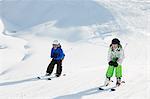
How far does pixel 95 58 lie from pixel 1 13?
14.2 m

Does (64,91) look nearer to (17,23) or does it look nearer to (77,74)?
(77,74)

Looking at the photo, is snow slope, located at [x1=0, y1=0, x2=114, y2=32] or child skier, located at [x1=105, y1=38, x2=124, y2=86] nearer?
child skier, located at [x1=105, y1=38, x2=124, y2=86]

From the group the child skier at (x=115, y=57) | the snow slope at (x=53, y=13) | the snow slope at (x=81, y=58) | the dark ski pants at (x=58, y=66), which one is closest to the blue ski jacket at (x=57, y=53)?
the dark ski pants at (x=58, y=66)

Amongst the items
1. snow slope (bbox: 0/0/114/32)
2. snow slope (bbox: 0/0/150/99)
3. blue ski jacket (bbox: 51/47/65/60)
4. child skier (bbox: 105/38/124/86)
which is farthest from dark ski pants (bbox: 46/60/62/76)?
snow slope (bbox: 0/0/114/32)

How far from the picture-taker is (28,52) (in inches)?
785

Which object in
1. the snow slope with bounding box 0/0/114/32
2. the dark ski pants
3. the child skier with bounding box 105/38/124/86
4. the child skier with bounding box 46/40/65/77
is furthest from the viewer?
the snow slope with bounding box 0/0/114/32

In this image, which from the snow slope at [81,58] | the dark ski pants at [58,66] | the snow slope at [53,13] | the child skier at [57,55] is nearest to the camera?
the snow slope at [81,58]

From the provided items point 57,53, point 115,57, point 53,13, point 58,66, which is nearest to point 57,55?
point 57,53

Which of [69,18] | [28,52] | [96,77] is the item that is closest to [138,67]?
[96,77]

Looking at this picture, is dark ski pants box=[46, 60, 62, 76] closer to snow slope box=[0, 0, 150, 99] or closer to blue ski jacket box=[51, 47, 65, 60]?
blue ski jacket box=[51, 47, 65, 60]

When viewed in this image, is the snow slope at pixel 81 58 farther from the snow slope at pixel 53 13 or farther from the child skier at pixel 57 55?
the snow slope at pixel 53 13

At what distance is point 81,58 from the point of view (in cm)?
1881

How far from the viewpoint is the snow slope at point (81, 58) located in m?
11.6

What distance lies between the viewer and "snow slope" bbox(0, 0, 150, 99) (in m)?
11.6
